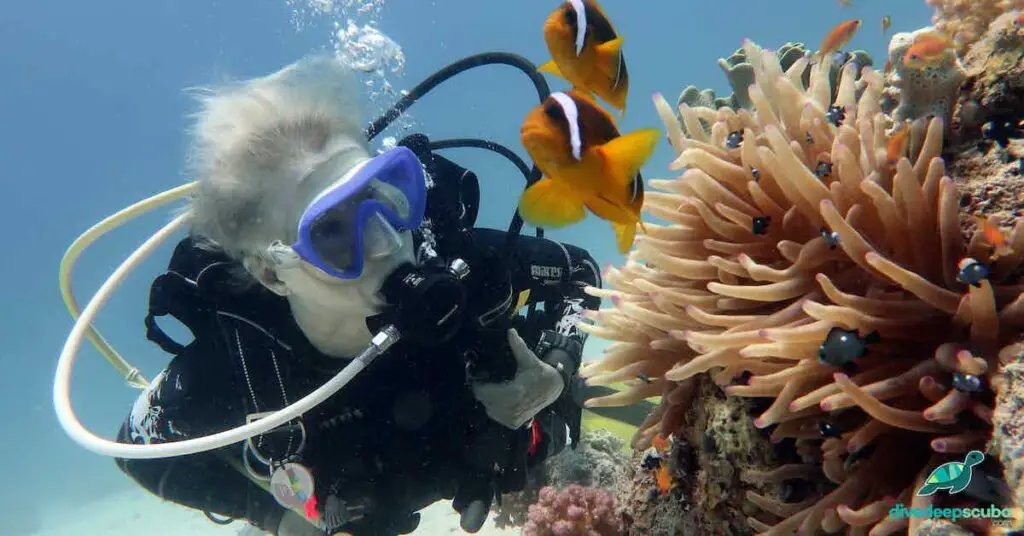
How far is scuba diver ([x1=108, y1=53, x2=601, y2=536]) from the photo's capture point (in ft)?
9.63

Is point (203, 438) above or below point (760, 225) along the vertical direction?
below

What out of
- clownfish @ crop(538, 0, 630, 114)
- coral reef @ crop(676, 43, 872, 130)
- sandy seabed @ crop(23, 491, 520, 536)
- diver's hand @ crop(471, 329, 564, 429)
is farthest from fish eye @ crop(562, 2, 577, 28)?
sandy seabed @ crop(23, 491, 520, 536)

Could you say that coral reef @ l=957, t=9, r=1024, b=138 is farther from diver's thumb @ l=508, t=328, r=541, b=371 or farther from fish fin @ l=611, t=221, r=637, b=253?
diver's thumb @ l=508, t=328, r=541, b=371

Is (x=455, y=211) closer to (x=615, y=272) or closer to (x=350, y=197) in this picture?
(x=350, y=197)

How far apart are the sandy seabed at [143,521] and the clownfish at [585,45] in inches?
218

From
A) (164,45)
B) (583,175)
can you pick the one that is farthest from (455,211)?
(164,45)

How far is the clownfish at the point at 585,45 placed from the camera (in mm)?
1537

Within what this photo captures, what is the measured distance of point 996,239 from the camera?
131cm

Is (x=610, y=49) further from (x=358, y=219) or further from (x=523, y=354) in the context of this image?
(x=523, y=354)

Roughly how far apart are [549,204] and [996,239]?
1052 millimetres

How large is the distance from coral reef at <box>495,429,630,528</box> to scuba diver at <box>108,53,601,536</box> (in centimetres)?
110

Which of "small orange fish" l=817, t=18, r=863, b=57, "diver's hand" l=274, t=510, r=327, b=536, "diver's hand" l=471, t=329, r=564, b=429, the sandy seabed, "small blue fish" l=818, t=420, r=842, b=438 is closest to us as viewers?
"small blue fish" l=818, t=420, r=842, b=438

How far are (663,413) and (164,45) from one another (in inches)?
2891

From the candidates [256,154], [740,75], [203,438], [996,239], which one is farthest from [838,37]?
[203,438]
